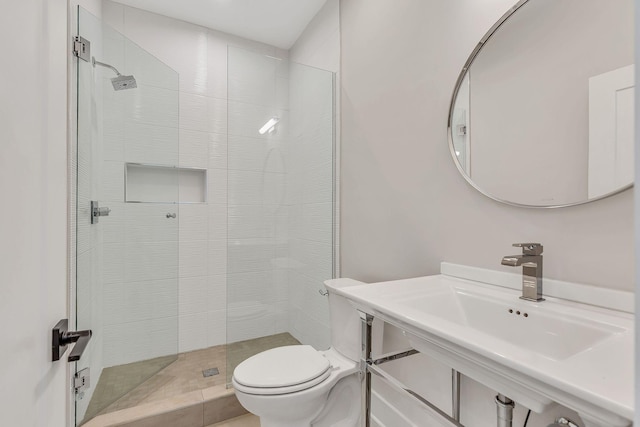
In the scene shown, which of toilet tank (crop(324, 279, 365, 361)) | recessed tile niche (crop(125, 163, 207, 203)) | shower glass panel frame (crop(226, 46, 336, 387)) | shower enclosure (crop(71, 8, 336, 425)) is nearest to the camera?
toilet tank (crop(324, 279, 365, 361))

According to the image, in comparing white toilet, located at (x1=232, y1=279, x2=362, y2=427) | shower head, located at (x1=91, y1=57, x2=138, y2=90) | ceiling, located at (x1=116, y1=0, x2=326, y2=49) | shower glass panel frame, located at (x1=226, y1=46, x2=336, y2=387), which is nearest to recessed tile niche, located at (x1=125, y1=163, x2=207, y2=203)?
shower head, located at (x1=91, y1=57, x2=138, y2=90)

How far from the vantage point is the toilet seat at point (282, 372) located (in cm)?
127

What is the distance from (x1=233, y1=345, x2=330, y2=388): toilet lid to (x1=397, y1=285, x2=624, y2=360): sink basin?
662 mm

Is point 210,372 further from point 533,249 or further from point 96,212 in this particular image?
point 533,249

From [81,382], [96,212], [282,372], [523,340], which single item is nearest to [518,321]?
[523,340]

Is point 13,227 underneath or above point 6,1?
underneath

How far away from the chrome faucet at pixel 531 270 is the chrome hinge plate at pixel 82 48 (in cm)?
201

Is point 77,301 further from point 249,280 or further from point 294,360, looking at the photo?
point 294,360

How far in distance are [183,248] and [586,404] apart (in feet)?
8.17

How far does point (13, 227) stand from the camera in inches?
18.6

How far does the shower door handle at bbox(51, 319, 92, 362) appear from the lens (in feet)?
2.01

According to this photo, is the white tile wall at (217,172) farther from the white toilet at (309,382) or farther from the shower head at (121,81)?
the white toilet at (309,382)

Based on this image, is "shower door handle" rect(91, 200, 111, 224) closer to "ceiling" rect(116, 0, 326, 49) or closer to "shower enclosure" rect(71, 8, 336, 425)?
"shower enclosure" rect(71, 8, 336, 425)

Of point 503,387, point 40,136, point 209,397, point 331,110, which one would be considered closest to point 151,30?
point 331,110
